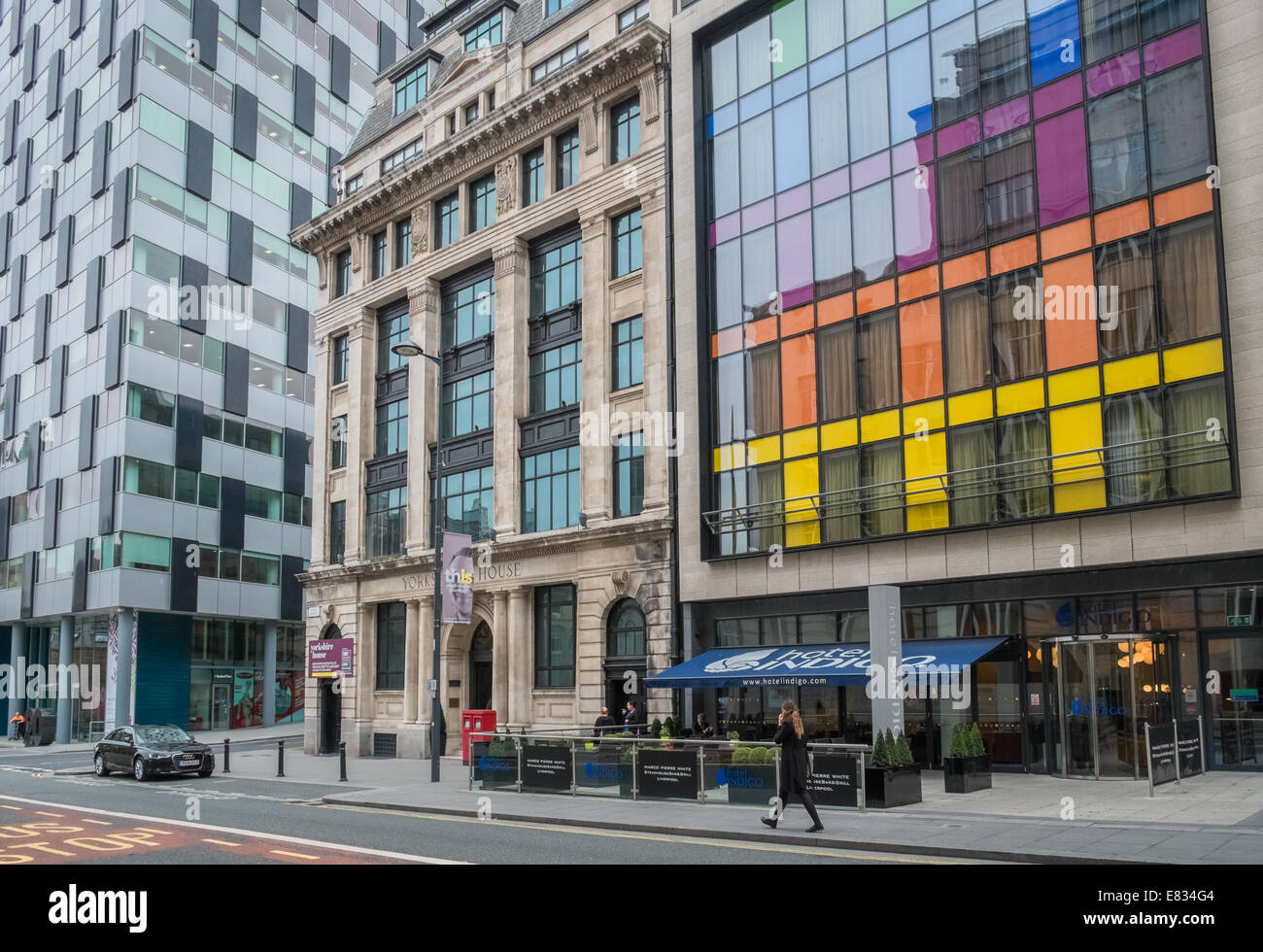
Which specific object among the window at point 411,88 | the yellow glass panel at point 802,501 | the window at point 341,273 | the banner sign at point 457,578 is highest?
the window at point 411,88

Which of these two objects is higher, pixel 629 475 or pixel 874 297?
pixel 874 297

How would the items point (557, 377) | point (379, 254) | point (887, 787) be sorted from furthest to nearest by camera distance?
point (379, 254) → point (557, 377) → point (887, 787)

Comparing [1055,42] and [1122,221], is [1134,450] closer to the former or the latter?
[1122,221]

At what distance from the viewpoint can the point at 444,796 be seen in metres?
22.4

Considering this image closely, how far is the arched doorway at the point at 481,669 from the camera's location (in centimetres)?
3725

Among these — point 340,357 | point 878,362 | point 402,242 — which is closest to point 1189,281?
point 878,362

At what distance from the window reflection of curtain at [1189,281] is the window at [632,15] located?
18.1 m

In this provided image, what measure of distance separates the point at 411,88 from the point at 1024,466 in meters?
30.6

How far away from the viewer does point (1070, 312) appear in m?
22.8

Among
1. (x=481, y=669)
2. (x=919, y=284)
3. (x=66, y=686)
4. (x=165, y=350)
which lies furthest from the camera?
(x=66, y=686)

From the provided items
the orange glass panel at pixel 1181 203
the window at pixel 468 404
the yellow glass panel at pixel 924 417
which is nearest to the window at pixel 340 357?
the window at pixel 468 404

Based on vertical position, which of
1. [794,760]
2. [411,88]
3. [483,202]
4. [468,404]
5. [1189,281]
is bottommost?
[794,760]

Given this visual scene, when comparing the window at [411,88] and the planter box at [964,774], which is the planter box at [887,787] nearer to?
the planter box at [964,774]
